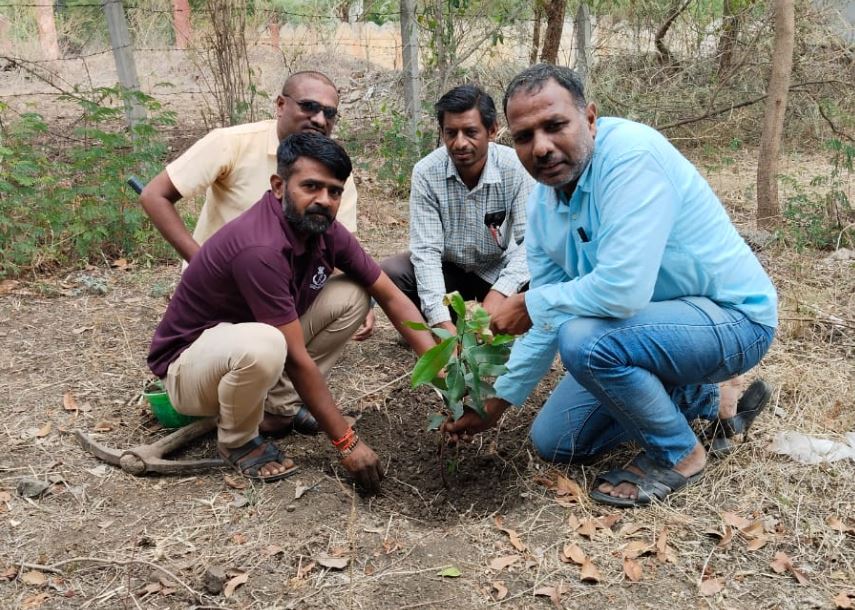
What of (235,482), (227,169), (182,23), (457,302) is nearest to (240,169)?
(227,169)

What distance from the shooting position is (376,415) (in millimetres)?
3467

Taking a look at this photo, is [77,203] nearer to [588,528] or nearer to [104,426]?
[104,426]

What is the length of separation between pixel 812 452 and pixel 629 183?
133cm

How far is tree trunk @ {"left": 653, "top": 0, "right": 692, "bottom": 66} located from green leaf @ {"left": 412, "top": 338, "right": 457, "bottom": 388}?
6239 mm

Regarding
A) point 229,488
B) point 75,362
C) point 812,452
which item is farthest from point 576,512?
point 75,362

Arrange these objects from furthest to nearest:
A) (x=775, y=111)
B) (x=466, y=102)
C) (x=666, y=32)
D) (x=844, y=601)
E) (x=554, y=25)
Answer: (x=666, y=32), (x=554, y=25), (x=775, y=111), (x=466, y=102), (x=844, y=601)

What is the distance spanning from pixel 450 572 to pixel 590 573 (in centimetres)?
41

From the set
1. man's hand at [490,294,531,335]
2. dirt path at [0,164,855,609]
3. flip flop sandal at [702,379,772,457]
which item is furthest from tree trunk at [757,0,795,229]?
man's hand at [490,294,531,335]

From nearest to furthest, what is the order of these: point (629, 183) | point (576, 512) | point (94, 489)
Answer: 1. point (629, 183)
2. point (576, 512)
3. point (94, 489)

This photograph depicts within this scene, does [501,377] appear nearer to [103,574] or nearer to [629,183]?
[629,183]

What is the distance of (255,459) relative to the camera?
2893 mm

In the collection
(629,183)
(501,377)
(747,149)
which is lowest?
(747,149)

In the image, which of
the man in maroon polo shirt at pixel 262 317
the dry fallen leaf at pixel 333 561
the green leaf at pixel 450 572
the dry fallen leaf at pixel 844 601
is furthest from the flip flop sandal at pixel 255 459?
the dry fallen leaf at pixel 844 601

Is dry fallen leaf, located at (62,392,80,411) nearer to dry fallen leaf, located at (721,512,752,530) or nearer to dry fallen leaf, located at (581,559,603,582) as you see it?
dry fallen leaf, located at (581,559,603,582)
